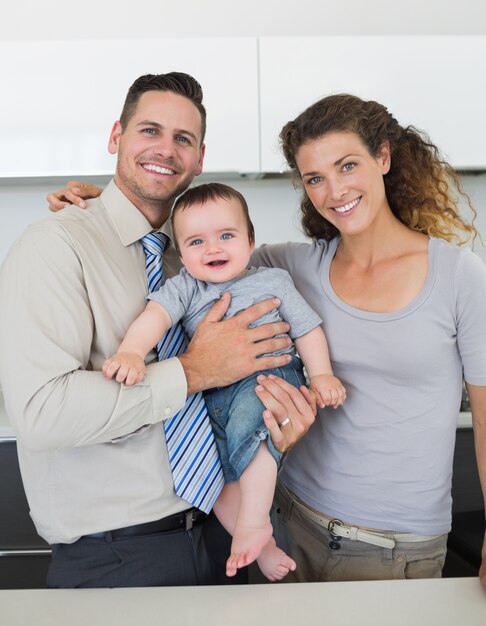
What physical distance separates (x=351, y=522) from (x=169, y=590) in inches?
18.6

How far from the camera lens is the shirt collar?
152 cm

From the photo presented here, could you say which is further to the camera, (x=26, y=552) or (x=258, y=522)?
(x=26, y=552)

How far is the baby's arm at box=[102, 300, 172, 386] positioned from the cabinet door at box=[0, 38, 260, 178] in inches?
53.6

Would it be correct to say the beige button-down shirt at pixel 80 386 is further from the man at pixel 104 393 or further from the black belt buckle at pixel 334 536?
the black belt buckle at pixel 334 536

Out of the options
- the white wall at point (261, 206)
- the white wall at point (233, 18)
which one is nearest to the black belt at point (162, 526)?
the white wall at point (261, 206)

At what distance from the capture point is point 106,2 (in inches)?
118

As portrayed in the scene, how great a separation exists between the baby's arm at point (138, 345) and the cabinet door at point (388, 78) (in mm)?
1429

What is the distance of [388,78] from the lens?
8.71ft

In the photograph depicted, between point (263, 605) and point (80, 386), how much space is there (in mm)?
505

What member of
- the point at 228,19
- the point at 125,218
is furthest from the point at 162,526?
the point at 228,19

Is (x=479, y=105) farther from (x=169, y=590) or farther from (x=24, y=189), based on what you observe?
(x=169, y=590)

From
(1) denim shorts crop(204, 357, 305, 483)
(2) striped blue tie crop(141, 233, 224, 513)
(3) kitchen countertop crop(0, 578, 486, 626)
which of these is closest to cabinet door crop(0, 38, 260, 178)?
(2) striped blue tie crop(141, 233, 224, 513)

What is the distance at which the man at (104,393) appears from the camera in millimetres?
1258

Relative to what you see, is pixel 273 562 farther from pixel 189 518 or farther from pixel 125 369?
pixel 125 369
